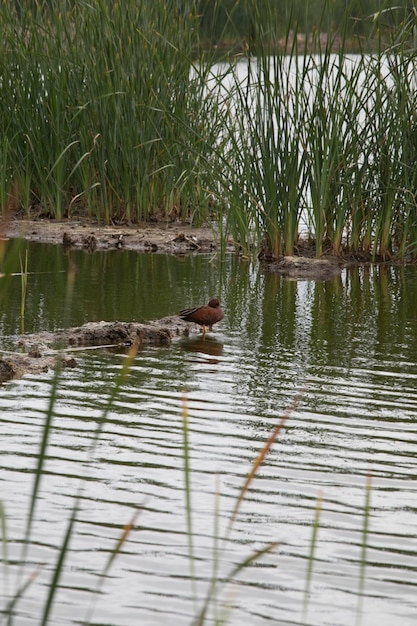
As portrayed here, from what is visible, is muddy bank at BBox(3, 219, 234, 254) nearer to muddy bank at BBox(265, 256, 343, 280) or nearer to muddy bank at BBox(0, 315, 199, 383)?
muddy bank at BBox(265, 256, 343, 280)

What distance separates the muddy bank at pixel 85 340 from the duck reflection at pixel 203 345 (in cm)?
11

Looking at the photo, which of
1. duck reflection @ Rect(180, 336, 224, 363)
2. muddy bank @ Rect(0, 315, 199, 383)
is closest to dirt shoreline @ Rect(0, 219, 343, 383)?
muddy bank @ Rect(0, 315, 199, 383)

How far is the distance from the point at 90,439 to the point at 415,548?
1.54m

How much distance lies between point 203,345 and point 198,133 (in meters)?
4.27

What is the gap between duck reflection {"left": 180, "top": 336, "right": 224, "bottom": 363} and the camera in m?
6.66

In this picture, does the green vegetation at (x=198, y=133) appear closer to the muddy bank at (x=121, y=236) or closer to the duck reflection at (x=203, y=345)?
the muddy bank at (x=121, y=236)

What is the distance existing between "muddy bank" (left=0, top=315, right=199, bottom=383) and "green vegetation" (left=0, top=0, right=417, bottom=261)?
7.53ft

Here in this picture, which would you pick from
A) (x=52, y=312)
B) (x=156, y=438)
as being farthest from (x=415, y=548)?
(x=52, y=312)

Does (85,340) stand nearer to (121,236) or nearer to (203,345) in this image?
(203,345)

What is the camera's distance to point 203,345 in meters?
6.84

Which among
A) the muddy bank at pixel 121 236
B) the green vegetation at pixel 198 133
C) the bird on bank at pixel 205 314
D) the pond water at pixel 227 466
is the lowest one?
the pond water at pixel 227 466

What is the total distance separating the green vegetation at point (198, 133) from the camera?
895 cm

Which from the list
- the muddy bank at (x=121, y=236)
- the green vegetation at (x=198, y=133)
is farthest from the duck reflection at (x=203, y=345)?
the muddy bank at (x=121, y=236)

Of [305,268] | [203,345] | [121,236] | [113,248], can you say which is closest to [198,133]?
Answer: [121,236]
